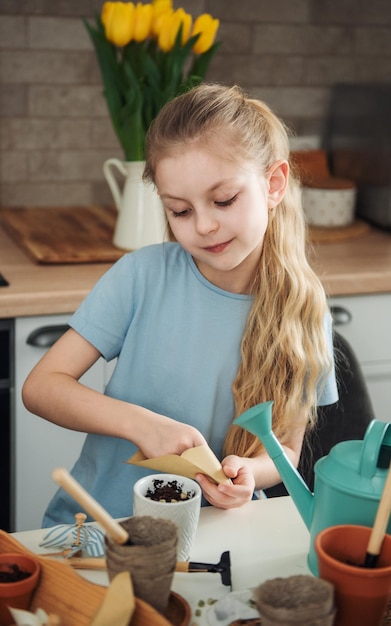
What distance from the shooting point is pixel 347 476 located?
1064mm

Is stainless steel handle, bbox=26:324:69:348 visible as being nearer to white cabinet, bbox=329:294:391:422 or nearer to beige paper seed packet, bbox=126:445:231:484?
white cabinet, bbox=329:294:391:422

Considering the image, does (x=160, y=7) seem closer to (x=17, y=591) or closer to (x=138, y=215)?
(x=138, y=215)

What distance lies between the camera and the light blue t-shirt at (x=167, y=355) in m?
1.59

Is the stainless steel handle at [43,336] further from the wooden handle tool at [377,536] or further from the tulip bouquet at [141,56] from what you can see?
the wooden handle tool at [377,536]

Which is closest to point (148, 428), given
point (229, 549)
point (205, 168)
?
point (229, 549)

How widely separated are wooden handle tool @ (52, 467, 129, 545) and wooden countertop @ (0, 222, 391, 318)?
123 cm

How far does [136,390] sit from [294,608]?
82cm

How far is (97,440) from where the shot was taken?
63.6 inches

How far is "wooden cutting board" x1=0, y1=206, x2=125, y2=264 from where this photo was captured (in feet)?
7.62

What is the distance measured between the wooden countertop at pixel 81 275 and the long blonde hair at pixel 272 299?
55cm

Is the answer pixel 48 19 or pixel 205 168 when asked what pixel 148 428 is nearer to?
pixel 205 168

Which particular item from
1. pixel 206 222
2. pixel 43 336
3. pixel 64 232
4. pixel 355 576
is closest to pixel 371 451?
pixel 355 576

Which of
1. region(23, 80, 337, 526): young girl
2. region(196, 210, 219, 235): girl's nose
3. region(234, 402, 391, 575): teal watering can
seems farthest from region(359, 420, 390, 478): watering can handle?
region(196, 210, 219, 235): girl's nose

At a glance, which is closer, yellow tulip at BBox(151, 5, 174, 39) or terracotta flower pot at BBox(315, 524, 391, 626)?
terracotta flower pot at BBox(315, 524, 391, 626)
